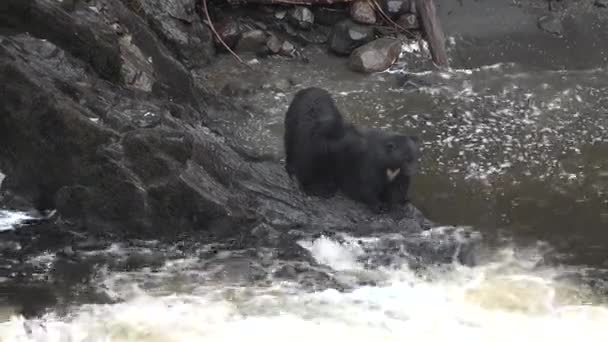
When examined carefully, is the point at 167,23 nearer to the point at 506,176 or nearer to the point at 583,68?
the point at 506,176

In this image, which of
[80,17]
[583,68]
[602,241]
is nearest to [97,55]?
[80,17]

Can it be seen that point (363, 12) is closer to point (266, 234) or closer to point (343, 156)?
point (343, 156)

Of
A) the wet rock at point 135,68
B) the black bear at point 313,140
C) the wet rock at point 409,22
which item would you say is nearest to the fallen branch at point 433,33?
the wet rock at point 409,22

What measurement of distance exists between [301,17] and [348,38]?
73cm

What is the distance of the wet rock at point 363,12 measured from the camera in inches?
359

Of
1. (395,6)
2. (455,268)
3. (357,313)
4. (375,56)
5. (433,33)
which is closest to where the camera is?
(357,313)

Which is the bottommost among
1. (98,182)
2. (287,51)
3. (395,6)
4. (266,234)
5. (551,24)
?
(266,234)

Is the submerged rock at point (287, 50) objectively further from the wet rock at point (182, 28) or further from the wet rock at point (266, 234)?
the wet rock at point (266, 234)

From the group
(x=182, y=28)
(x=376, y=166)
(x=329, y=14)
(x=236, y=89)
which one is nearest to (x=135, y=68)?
(x=236, y=89)

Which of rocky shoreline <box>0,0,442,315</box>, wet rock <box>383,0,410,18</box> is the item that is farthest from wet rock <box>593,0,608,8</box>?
rocky shoreline <box>0,0,442,315</box>

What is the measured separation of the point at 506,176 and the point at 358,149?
1720 millimetres

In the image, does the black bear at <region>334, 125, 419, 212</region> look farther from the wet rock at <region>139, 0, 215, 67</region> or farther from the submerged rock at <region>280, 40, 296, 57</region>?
the wet rock at <region>139, 0, 215, 67</region>

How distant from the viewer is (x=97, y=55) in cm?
670

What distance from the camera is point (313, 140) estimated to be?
6191 millimetres
